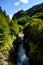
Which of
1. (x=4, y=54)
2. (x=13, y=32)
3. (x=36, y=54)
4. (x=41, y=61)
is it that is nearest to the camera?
(x=41, y=61)

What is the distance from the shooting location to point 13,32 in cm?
8750

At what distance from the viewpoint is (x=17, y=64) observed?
141ft

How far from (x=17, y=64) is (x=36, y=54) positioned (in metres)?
10.6

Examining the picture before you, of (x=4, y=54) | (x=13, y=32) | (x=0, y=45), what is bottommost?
(x=4, y=54)

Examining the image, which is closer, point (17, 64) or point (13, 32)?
point (17, 64)

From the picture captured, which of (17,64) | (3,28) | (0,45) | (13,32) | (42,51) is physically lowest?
(42,51)

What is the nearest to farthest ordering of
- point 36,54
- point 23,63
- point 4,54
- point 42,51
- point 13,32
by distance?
point 42,51 < point 36,54 < point 23,63 < point 4,54 < point 13,32

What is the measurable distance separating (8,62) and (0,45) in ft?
32.4

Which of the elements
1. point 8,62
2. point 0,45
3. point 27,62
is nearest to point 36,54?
point 27,62

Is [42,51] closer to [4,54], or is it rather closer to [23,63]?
[23,63]

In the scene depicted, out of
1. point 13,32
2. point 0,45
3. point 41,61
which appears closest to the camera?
point 41,61

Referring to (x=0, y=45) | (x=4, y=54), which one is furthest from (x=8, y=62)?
(x=0, y=45)

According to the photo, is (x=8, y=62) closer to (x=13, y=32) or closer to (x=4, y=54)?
(x=4, y=54)

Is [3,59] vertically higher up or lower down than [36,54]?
higher up
